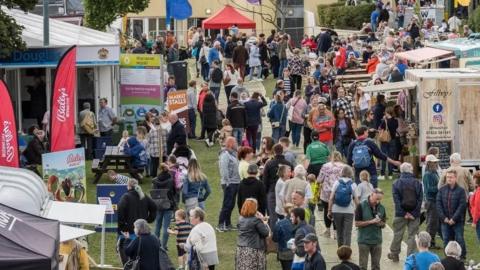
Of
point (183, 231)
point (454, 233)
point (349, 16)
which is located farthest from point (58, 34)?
point (349, 16)

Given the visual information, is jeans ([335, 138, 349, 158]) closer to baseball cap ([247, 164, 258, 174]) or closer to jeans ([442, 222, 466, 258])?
baseball cap ([247, 164, 258, 174])

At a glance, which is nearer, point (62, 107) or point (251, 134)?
point (62, 107)

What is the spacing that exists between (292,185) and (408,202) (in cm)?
174

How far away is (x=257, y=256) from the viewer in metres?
19.7

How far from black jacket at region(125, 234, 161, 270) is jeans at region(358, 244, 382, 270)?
3.31m

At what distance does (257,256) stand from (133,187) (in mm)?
2370

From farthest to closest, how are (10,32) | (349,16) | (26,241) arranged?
(349,16), (10,32), (26,241)

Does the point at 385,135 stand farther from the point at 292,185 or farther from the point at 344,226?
the point at 292,185

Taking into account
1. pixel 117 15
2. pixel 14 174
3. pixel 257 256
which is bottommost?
pixel 257 256

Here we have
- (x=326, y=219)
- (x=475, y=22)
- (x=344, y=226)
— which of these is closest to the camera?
(x=344, y=226)

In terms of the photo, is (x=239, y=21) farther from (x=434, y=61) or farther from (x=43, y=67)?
(x=43, y=67)

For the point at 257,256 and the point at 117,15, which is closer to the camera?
the point at 257,256

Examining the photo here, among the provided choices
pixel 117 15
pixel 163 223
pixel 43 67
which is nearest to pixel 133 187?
pixel 163 223

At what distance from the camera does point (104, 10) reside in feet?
138
